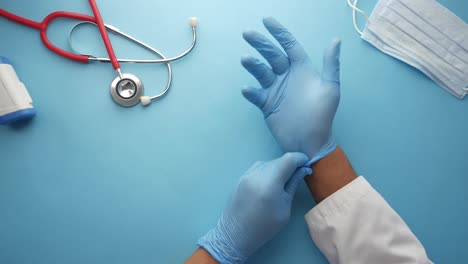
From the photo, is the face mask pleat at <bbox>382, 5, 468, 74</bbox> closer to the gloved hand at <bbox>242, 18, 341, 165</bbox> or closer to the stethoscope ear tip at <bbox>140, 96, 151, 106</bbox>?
the gloved hand at <bbox>242, 18, 341, 165</bbox>

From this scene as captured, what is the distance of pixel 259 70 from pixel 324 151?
298 millimetres

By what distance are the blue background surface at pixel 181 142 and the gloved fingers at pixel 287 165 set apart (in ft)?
0.50

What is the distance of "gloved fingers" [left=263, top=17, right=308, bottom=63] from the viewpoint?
88 cm

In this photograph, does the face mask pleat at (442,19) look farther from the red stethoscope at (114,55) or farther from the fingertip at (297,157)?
the red stethoscope at (114,55)

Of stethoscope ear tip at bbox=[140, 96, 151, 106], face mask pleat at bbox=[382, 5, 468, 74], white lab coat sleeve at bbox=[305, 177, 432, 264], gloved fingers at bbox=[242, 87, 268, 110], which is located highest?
stethoscope ear tip at bbox=[140, 96, 151, 106]

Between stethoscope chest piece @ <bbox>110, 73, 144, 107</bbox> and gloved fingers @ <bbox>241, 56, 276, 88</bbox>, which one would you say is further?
stethoscope chest piece @ <bbox>110, 73, 144, 107</bbox>

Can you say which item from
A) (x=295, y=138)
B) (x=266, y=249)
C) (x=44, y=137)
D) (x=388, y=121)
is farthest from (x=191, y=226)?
(x=388, y=121)

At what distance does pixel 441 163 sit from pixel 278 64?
0.60m

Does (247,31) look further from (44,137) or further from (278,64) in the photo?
(44,137)

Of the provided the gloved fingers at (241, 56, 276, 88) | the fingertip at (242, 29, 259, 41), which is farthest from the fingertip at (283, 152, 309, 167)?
the fingertip at (242, 29, 259, 41)

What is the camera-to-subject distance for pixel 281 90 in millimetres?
917

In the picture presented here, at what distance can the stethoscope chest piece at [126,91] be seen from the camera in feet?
3.18

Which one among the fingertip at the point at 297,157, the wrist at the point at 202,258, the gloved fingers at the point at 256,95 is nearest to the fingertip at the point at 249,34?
the gloved fingers at the point at 256,95

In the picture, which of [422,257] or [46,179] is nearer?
[422,257]
